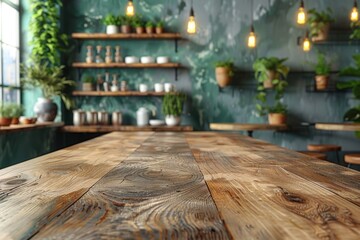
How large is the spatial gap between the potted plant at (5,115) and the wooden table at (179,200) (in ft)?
9.06

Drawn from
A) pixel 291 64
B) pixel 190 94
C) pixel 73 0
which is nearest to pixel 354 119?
pixel 291 64

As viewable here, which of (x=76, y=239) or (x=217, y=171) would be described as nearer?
(x=76, y=239)

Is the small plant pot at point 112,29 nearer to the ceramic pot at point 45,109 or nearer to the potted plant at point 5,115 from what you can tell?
the ceramic pot at point 45,109

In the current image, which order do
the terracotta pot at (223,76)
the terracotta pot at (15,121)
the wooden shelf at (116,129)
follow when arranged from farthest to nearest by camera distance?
1. the terracotta pot at (223,76)
2. the wooden shelf at (116,129)
3. the terracotta pot at (15,121)

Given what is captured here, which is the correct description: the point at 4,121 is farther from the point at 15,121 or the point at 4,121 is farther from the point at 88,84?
the point at 88,84

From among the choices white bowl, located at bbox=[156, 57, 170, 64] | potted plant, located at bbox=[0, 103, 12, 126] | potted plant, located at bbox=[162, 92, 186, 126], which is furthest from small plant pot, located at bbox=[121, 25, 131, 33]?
potted plant, located at bbox=[0, 103, 12, 126]

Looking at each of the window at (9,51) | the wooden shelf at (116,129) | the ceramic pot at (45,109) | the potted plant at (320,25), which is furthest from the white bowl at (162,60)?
the potted plant at (320,25)

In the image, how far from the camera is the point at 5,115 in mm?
3920

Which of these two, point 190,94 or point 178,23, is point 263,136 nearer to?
point 190,94

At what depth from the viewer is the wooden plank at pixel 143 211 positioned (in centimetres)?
60

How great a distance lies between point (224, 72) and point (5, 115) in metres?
2.79

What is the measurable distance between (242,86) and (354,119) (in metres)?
1.55

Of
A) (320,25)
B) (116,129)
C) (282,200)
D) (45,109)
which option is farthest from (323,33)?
(282,200)

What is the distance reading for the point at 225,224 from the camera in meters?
0.64
